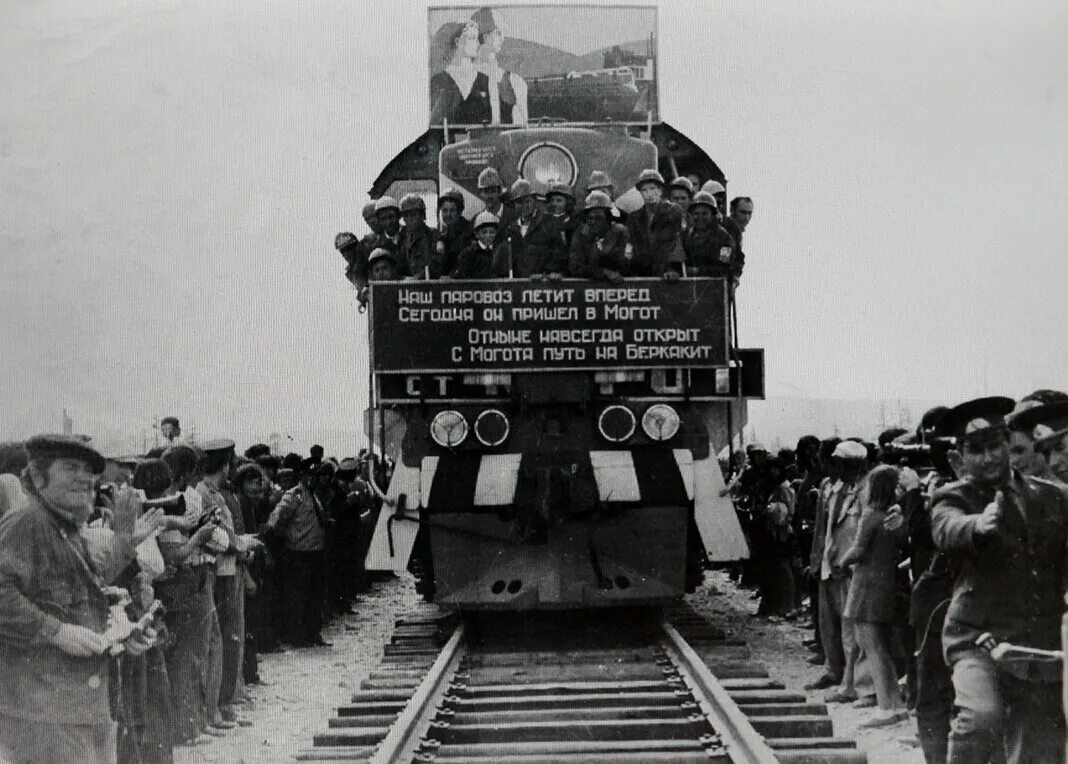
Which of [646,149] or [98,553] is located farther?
[646,149]

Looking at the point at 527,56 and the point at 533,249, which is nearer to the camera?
the point at 533,249

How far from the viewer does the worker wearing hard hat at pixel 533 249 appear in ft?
26.7

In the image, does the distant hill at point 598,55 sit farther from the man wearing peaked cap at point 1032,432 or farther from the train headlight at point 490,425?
the man wearing peaked cap at point 1032,432

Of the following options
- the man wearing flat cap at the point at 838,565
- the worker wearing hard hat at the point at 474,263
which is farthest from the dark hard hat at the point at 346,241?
the man wearing flat cap at the point at 838,565

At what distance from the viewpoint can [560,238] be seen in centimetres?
822

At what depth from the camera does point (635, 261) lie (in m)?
8.20

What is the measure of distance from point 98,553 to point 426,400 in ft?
12.2

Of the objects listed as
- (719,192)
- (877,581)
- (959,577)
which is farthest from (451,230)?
(959,577)

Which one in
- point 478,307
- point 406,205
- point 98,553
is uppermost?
point 406,205

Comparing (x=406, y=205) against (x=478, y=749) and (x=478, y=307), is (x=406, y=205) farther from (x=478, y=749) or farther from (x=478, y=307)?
(x=478, y=749)

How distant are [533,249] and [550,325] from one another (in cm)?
78

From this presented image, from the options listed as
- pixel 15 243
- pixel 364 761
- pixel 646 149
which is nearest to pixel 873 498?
pixel 364 761

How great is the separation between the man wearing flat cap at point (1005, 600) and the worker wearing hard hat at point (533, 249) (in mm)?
4172

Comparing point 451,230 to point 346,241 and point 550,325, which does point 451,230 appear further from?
point 550,325
